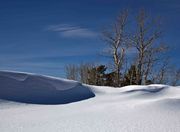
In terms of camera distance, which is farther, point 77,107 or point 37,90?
point 37,90

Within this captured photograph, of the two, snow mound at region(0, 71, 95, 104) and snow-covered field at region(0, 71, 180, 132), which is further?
snow mound at region(0, 71, 95, 104)

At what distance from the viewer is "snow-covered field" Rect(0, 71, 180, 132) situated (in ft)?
8.43

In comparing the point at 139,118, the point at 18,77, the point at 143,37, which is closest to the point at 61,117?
the point at 139,118

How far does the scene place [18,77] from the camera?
4.01 metres

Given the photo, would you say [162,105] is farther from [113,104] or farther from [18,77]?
[18,77]

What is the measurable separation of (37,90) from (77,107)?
739mm

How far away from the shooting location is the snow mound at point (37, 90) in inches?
144

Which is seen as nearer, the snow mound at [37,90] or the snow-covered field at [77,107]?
the snow-covered field at [77,107]

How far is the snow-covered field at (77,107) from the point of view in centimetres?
257

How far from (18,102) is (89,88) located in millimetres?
1285

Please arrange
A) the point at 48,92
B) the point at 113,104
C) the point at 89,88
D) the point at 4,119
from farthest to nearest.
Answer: the point at 89,88, the point at 48,92, the point at 113,104, the point at 4,119

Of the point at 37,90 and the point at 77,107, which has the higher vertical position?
the point at 37,90

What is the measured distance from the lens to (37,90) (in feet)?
12.8

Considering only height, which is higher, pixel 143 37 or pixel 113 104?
pixel 143 37
